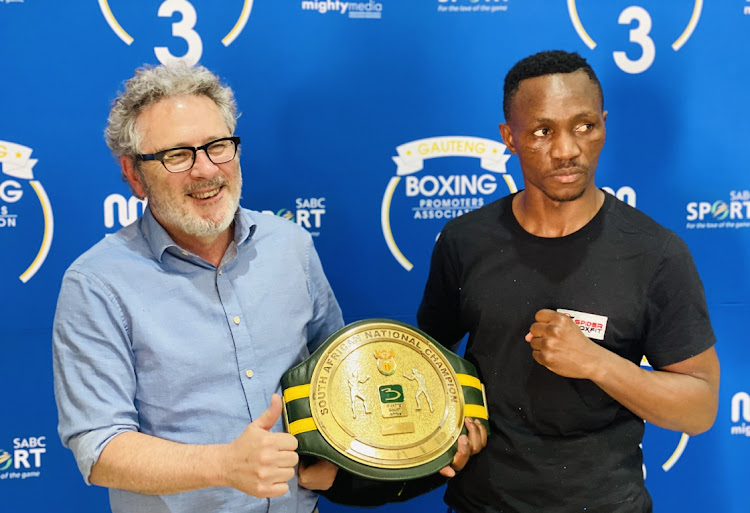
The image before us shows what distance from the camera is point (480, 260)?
1.45 m

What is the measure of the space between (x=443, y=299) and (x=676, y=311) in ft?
1.66

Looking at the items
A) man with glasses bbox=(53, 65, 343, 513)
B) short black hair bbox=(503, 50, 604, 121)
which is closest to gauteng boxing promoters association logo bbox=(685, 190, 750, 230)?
short black hair bbox=(503, 50, 604, 121)

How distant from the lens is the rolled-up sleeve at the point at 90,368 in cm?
125

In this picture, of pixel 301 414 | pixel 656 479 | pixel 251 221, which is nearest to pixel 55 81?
pixel 251 221

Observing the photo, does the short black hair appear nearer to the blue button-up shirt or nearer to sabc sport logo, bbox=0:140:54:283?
the blue button-up shirt

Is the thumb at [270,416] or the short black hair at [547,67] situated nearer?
the thumb at [270,416]

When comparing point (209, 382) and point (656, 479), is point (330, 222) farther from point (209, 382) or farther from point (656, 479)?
point (656, 479)

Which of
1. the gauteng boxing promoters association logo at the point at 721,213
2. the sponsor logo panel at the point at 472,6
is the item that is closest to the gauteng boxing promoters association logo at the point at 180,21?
the sponsor logo panel at the point at 472,6

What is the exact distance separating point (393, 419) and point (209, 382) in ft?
1.23

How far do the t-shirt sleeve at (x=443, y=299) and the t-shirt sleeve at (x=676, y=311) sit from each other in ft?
1.33

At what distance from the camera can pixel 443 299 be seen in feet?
5.22

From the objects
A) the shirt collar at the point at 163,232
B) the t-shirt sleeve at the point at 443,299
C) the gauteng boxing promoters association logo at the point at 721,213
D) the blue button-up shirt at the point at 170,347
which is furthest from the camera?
the gauteng boxing promoters association logo at the point at 721,213

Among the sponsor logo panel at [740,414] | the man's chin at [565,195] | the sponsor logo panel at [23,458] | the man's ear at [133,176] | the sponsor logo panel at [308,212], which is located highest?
the man's ear at [133,176]

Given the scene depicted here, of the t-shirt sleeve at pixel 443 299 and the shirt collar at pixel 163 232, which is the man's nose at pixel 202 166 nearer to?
the shirt collar at pixel 163 232
